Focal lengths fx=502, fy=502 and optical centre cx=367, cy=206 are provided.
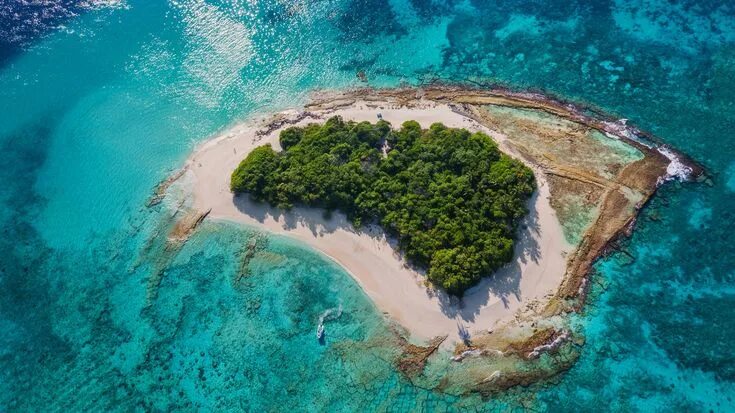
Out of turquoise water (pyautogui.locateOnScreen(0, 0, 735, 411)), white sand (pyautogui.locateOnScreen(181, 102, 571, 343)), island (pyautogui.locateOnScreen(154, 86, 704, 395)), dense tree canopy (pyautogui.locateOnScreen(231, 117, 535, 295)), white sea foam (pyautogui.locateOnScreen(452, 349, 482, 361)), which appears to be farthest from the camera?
dense tree canopy (pyautogui.locateOnScreen(231, 117, 535, 295))

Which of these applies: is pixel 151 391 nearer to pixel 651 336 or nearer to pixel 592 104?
pixel 651 336

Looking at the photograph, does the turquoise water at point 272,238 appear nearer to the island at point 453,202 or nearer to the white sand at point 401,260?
the island at point 453,202

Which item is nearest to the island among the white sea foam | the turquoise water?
the white sea foam

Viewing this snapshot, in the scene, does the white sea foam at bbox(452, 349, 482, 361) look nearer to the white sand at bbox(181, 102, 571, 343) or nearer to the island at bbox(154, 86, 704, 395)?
the island at bbox(154, 86, 704, 395)

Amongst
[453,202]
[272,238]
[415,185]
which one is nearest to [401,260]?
[453,202]

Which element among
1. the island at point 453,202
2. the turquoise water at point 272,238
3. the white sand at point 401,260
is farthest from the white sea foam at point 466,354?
the turquoise water at point 272,238
